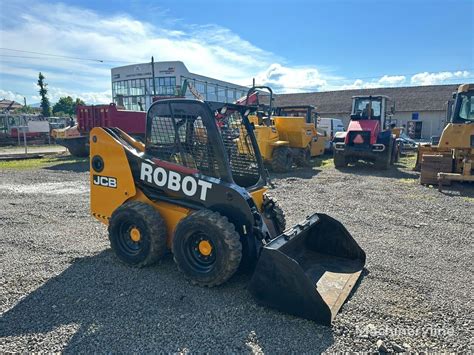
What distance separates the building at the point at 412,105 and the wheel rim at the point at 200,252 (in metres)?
30.5

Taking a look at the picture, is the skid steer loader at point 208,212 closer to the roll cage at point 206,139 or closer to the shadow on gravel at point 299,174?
the roll cage at point 206,139

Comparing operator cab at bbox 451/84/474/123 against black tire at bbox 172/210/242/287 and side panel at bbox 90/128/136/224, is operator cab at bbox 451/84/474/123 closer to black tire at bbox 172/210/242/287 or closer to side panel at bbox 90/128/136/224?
black tire at bbox 172/210/242/287

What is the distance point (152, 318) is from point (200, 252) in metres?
0.86

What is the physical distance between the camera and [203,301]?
11.8 feet

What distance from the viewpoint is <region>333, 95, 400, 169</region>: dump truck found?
42.3 ft

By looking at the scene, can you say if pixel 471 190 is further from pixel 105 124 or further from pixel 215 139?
pixel 105 124

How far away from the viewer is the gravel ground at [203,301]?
298cm

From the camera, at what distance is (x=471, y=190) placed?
9242mm

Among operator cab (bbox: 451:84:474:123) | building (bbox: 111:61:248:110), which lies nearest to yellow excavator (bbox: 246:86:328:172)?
operator cab (bbox: 451:84:474:123)

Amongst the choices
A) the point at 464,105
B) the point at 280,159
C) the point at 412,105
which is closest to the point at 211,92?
the point at 412,105

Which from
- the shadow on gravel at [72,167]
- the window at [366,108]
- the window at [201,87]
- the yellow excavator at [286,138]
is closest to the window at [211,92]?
the window at [201,87]

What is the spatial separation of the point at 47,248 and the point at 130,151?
83.1 inches

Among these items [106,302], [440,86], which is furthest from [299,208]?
[440,86]

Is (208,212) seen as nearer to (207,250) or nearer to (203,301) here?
(207,250)
